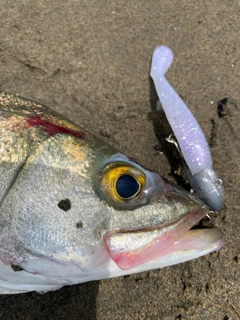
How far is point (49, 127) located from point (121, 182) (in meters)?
0.44

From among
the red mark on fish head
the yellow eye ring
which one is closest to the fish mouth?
the yellow eye ring

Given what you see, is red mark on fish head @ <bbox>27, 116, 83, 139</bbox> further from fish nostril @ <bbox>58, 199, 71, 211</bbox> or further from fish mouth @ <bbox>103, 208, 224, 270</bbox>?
fish mouth @ <bbox>103, 208, 224, 270</bbox>

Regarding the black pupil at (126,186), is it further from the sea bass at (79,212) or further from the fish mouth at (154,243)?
the fish mouth at (154,243)

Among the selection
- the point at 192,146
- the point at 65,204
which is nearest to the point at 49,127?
the point at 65,204

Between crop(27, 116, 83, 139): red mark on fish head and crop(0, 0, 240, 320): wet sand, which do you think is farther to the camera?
crop(0, 0, 240, 320): wet sand

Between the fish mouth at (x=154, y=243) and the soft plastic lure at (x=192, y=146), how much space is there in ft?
1.77

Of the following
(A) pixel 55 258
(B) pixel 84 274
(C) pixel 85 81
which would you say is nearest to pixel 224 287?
(B) pixel 84 274

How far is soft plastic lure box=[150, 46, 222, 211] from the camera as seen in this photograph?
228 centimetres

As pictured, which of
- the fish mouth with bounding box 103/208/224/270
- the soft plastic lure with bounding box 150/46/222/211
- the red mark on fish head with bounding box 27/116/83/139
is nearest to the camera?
the fish mouth with bounding box 103/208/224/270

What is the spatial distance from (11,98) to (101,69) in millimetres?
926

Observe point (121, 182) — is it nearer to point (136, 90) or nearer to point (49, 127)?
point (49, 127)

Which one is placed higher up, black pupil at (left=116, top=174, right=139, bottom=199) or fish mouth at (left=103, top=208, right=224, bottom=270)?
black pupil at (left=116, top=174, right=139, bottom=199)

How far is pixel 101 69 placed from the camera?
2670 millimetres

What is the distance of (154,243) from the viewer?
163 cm
